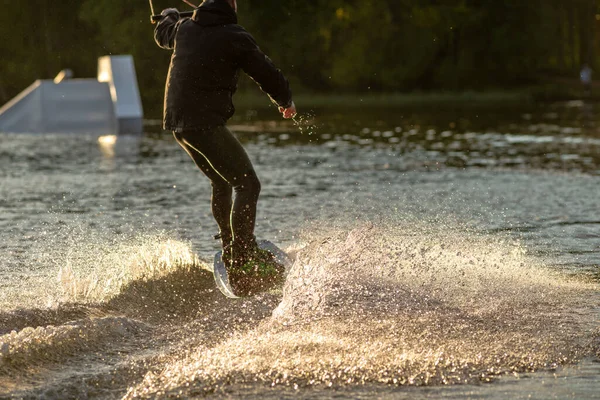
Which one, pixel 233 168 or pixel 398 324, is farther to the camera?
pixel 233 168

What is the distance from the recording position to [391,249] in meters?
8.27

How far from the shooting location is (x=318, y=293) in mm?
7086

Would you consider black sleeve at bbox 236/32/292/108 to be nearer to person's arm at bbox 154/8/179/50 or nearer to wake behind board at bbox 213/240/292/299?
person's arm at bbox 154/8/179/50

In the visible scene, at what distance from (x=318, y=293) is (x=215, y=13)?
5.84ft

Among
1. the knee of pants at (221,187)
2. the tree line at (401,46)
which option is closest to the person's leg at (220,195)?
the knee of pants at (221,187)

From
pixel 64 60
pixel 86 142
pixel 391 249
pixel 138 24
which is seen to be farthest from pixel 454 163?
pixel 64 60

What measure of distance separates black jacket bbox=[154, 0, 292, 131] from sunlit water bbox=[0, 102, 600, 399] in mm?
1075

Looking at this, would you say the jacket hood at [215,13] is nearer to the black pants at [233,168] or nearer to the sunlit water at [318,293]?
the black pants at [233,168]

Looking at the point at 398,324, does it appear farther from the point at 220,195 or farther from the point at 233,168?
the point at 220,195

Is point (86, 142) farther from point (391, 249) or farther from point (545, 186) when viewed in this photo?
point (391, 249)

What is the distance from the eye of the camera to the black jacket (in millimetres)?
7262

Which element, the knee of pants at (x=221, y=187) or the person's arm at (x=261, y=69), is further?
the knee of pants at (x=221, y=187)

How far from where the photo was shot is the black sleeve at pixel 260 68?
23.8 feet

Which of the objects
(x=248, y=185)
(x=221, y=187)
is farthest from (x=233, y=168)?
(x=221, y=187)
